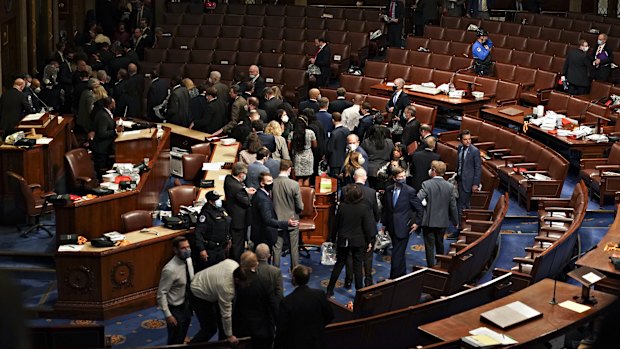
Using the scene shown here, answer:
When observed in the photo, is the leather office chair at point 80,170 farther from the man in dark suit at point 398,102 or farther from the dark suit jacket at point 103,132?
the man in dark suit at point 398,102

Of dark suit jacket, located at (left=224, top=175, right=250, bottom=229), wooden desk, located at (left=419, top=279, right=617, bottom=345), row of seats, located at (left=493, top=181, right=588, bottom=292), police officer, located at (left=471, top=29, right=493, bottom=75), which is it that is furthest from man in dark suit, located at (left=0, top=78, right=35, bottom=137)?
police officer, located at (left=471, top=29, right=493, bottom=75)

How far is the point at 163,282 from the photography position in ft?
23.1

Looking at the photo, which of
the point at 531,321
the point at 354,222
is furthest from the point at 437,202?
the point at 531,321

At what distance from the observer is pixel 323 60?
1653 centimetres

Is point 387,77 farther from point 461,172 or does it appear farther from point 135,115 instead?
point 461,172

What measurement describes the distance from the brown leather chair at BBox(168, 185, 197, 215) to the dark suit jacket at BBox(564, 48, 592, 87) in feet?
26.2

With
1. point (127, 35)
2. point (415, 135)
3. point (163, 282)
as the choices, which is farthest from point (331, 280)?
point (127, 35)

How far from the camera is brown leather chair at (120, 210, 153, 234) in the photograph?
8906mm

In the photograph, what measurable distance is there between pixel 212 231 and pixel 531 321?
3.00m

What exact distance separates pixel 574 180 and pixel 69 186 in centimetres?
699

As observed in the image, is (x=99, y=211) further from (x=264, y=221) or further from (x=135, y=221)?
(x=264, y=221)

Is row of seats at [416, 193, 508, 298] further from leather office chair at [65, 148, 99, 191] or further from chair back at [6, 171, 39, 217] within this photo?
chair back at [6, 171, 39, 217]

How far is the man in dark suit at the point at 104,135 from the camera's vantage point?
37.8ft

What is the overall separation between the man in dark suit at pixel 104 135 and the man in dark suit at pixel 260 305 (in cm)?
547
